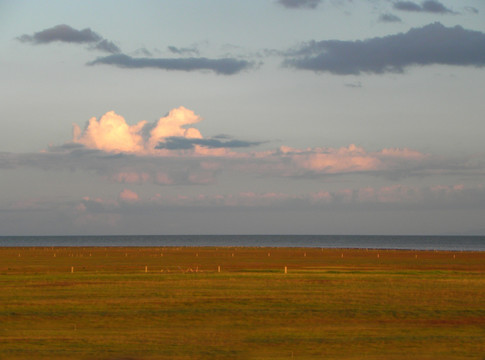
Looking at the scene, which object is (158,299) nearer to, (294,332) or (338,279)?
(294,332)

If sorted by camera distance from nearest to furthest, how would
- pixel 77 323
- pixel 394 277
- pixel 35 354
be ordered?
pixel 35 354
pixel 77 323
pixel 394 277

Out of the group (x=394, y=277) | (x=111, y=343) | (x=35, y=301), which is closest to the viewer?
(x=111, y=343)

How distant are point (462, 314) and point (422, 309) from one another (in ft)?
10.1

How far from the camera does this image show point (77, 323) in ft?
135

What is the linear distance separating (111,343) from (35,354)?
4335 mm

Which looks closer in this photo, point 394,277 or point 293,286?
point 293,286

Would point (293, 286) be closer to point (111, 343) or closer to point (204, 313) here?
point (204, 313)

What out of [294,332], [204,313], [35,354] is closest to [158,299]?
[204,313]

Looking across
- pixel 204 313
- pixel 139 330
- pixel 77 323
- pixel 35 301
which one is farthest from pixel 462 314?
pixel 35 301

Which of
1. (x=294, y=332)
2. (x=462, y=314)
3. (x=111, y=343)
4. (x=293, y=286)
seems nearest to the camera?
(x=111, y=343)

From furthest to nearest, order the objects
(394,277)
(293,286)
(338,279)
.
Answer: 1. (394,277)
2. (338,279)
3. (293,286)

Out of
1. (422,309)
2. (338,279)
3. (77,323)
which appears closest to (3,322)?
(77,323)

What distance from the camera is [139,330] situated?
127ft

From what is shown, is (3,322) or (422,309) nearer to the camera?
(3,322)
